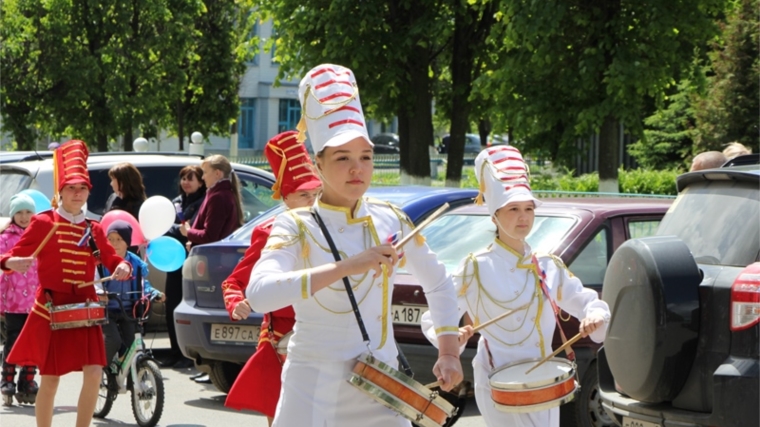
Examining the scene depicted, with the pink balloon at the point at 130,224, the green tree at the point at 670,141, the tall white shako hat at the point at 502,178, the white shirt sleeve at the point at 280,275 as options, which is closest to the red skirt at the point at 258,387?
the tall white shako hat at the point at 502,178

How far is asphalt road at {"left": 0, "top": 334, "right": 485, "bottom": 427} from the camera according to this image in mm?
8852

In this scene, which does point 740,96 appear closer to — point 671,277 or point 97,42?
point 97,42

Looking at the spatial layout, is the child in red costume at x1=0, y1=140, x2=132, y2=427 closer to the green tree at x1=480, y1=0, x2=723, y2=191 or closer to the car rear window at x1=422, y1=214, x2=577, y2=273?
the car rear window at x1=422, y1=214, x2=577, y2=273

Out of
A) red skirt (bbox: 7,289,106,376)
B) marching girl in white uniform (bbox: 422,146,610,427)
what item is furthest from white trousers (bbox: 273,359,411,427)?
red skirt (bbox: 7,289,106,376)

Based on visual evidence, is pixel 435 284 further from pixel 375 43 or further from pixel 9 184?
pixel 375 43

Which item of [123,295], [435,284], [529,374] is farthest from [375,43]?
[435,284]

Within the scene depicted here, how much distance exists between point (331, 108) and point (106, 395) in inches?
216

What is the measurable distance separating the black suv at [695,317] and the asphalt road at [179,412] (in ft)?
9.43

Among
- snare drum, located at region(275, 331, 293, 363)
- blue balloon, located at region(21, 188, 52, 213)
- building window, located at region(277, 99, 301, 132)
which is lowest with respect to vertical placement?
snare drum, located at region(275, 331, 293, 363)

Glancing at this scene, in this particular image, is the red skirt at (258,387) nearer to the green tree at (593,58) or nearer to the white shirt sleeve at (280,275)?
the white shirt sleeve at (280,275)

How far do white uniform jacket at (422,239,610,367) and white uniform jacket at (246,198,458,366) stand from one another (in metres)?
1.34

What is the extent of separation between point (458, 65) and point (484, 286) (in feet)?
63.5

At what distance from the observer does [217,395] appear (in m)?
10.1

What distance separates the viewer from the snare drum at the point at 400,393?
4.01 m
